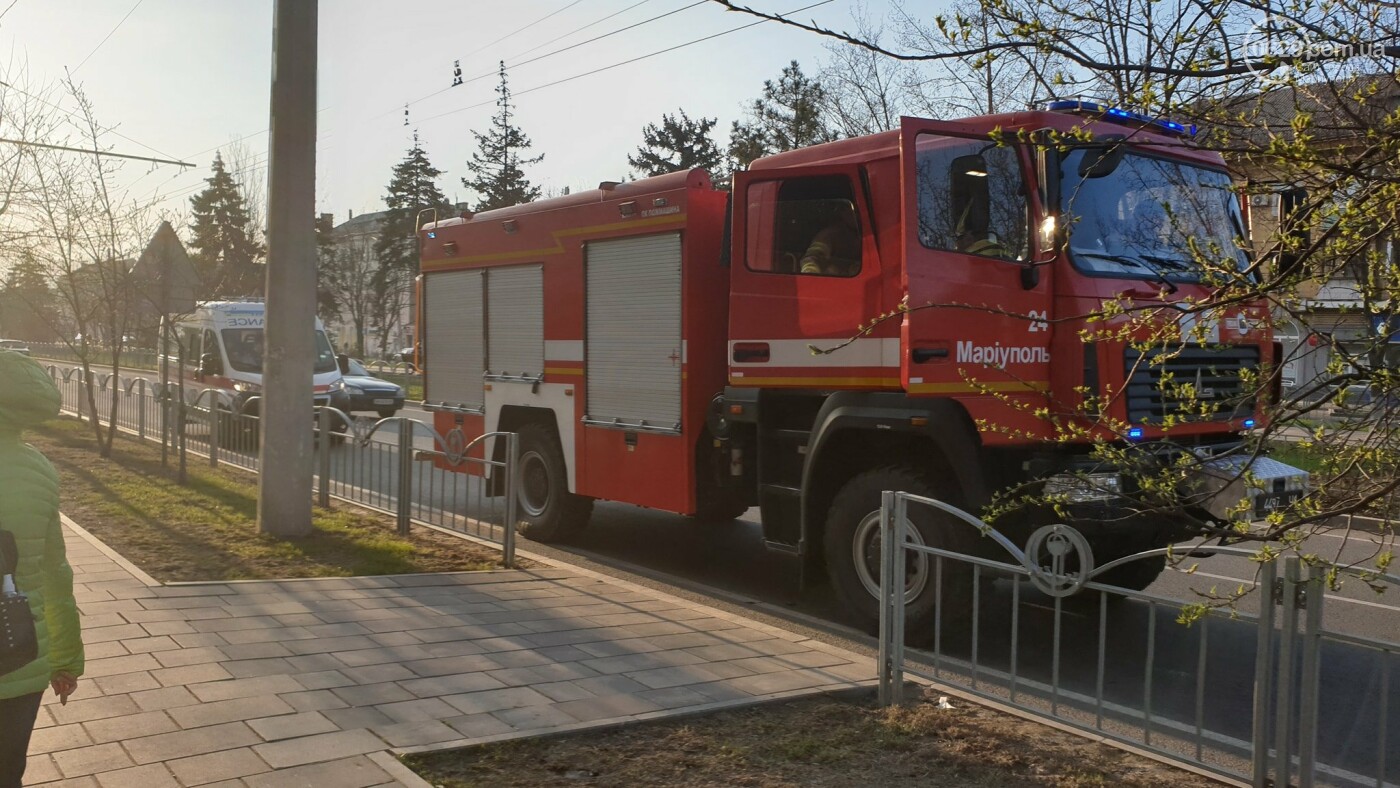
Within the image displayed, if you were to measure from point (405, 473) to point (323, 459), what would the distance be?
1884 millimetres

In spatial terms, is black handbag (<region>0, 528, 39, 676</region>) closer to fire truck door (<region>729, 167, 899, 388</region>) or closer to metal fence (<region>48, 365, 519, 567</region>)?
fire truck door (<region>729, 167, 899, 388</region>)

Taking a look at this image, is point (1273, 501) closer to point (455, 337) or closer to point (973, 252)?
point (973, 252)

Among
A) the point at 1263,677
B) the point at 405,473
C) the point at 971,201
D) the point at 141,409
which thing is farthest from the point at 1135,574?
the point at 141,409

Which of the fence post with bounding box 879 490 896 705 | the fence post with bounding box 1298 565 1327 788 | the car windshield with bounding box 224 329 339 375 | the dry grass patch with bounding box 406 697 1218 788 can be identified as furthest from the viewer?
the car windshield with bounding box 224 329 339 375

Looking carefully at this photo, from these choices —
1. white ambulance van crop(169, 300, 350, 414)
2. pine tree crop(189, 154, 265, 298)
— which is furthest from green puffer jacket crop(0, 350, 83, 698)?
pine tree crop(189, 154, 265, 298)

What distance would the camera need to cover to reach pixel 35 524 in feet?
10.4

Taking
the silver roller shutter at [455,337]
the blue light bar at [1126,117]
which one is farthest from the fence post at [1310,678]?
the silver roller shutter at [455,337]

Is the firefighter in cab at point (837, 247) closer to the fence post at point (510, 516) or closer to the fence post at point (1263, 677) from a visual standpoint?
the fence post at point (510, 516)

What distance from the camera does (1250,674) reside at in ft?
20.4

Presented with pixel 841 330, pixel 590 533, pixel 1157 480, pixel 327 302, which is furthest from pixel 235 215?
pixel 1157 480

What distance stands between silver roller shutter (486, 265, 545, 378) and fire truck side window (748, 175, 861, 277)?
3.06m

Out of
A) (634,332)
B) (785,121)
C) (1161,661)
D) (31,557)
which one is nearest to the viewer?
(31,557)

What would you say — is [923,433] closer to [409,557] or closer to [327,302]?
[409,557]

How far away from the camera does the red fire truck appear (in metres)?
6.52
